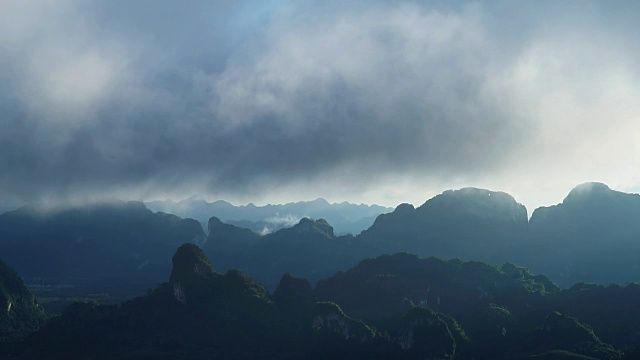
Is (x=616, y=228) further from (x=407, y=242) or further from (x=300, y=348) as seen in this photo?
(x=300, y=348)

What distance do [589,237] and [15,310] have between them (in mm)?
166701

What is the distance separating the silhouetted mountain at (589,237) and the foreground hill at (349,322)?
52.1 m

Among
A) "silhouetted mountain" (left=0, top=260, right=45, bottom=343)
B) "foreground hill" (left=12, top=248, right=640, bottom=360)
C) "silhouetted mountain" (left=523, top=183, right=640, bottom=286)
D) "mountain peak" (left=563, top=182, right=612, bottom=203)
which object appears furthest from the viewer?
"mountain peak" (left=563, top=182, right=612, bottom=203)

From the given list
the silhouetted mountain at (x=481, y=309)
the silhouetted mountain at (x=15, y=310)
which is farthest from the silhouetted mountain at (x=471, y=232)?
the silhouetted mountain at (x=15, y=310)

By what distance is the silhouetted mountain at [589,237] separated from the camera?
155500mm

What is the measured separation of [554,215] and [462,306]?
107 metres

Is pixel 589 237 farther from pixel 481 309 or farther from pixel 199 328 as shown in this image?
pixel 199 328

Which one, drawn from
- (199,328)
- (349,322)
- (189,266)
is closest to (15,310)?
(189,266)

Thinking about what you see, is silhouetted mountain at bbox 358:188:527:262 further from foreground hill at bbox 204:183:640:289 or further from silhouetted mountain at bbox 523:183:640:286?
silhouetted mountain at bbox 523:183:640:286

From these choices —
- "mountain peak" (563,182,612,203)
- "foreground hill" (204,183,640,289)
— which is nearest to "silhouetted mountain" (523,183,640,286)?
"mountain peak" (563,182,612,203)

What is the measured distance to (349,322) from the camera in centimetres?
8431

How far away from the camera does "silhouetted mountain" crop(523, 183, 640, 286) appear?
156 meters

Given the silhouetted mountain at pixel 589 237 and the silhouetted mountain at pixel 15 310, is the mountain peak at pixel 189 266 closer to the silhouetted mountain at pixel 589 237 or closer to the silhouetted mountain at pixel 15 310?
the silhouetted mountain at pixel 15 310

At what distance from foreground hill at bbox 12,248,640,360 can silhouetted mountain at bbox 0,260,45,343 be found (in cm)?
2029
